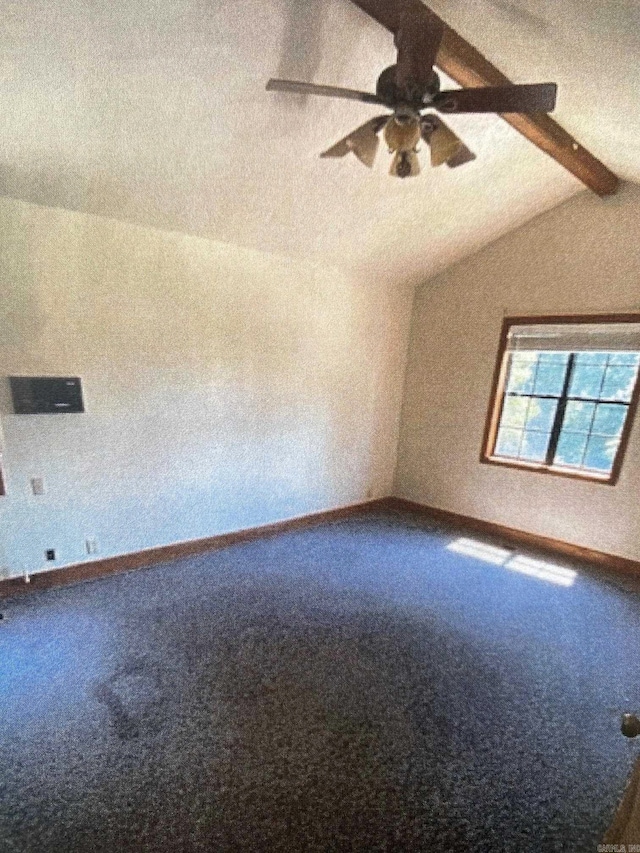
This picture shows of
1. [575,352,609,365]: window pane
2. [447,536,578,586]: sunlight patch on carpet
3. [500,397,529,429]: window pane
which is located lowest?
[447,536,578,586]: sunlight patch on carpet

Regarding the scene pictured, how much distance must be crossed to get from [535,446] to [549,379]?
0.65 meters

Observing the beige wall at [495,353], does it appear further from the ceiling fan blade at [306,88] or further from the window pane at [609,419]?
the ceiling fan blade at [306,88]

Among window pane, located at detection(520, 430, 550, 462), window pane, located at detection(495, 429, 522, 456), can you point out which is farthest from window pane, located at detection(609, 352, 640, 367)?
window pane, located at detection(495, 429, 522, 456)

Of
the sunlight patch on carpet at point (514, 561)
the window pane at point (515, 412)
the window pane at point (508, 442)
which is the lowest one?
the sunlight patch on carpet at point (514, 561)

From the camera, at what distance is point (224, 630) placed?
233 cm

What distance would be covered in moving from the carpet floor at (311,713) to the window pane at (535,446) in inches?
49.8

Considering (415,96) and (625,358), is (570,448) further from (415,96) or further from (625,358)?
(415,96)

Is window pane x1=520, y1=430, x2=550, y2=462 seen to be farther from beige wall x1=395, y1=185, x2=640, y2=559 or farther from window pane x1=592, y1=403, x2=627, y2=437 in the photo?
window pane x1=592, y1=403, x2=627, y2=437

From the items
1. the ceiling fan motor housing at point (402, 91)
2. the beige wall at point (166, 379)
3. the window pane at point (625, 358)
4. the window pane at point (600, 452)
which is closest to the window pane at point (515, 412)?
the window pane at point (600, 452)

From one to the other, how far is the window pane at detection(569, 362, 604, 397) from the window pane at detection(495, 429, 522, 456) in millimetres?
609

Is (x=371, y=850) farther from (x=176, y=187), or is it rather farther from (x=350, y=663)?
(x=176, y=187)

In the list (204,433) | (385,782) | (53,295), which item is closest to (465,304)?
(204,433)

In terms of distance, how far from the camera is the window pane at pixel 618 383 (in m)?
3.33

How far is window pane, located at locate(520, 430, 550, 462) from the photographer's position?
383 centimetres
